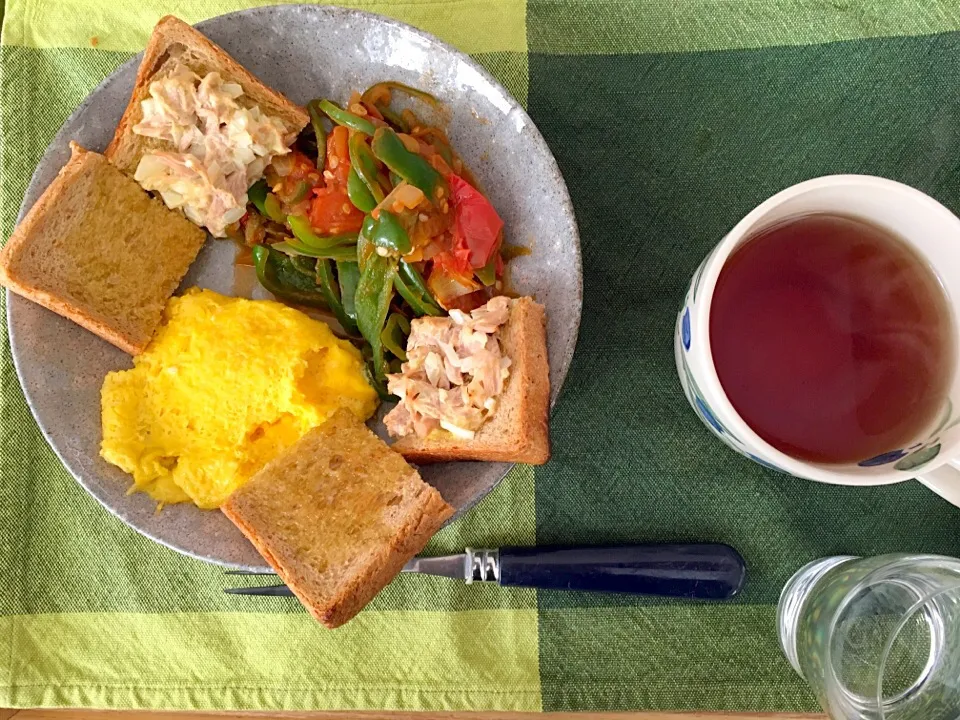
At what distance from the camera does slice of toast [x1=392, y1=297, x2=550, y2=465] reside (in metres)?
1.64

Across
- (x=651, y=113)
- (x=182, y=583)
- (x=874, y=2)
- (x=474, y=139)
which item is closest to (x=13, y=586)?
(x=182, y=583)

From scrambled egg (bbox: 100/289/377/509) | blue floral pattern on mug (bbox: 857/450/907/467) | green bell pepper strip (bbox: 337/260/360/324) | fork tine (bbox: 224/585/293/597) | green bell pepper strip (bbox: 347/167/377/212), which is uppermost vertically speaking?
blue floral pattern on mug (bbox: 857/450/907/467)

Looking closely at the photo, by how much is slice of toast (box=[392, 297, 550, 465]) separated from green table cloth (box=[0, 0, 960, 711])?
315mm

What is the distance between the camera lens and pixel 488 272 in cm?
176

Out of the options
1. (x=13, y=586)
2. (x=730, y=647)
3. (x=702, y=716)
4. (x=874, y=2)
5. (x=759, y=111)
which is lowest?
(x=13, y=586)

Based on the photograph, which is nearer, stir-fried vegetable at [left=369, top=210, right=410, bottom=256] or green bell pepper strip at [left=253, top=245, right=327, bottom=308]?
stir-fried vegetable at [left=369, top=210, right=410, bottom=256]

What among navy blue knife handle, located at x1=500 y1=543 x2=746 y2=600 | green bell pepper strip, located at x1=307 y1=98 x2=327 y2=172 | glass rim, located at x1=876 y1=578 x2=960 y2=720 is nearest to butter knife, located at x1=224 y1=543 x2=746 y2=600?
navy blue knife handle, located at x1=500 y1=543 x2=746 y2=600

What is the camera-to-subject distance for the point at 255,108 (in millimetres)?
1792

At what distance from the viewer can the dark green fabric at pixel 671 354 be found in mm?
1973

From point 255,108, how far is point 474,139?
51 centimetres

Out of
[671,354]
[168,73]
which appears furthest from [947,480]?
[168,73]

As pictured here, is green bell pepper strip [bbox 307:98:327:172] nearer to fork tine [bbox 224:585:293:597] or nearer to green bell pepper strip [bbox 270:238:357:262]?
green bell pepper strip [bbox 270:238:357:262]

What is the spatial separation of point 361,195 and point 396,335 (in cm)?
34

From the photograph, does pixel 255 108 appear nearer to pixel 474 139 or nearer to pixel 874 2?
pixel 474 139
